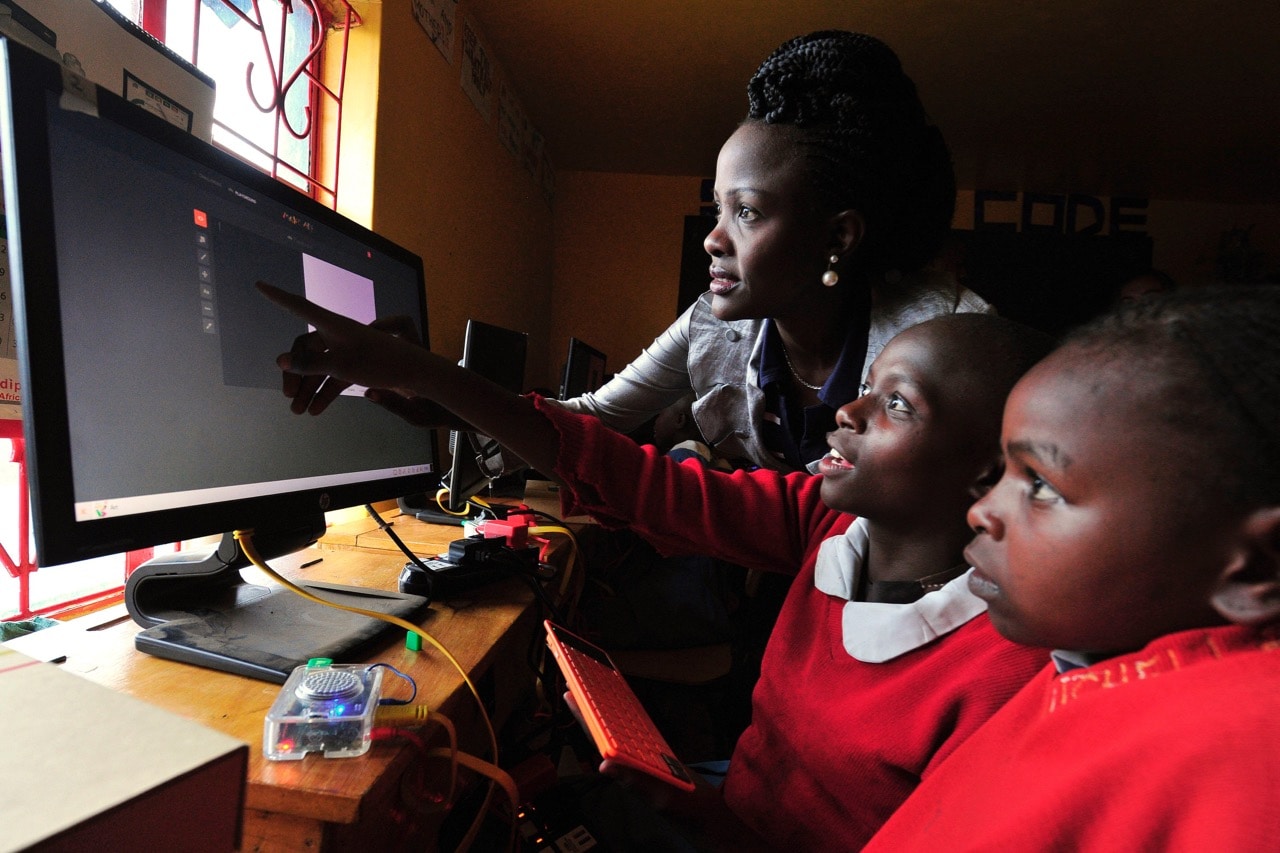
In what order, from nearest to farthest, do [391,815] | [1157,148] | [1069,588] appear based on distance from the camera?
1. [1069,588]
2. [391,815]
3. [1157,148]

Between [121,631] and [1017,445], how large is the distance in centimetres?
79

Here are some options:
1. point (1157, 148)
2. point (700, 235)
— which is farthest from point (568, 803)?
point (1157, 148)

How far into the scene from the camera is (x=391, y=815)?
0.62m

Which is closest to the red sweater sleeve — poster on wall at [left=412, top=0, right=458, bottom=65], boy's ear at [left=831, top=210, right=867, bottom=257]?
boy's ear at [left=831, top=210, right=867, bottom=257]

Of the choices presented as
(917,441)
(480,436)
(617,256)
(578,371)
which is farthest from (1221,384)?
(617,256)

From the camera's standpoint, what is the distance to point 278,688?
0.51 meters

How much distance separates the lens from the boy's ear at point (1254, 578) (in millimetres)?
319

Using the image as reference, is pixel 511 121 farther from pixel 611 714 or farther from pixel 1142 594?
pixel 1142 594

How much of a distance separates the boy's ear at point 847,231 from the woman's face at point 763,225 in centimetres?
2

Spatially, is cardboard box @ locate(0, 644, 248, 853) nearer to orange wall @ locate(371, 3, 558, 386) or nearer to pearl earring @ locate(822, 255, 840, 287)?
pearl earring @ locate(822, 255, 840, 287)

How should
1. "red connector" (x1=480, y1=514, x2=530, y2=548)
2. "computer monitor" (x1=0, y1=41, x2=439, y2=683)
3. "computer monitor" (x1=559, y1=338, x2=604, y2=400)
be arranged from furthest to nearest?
"computer monitor" (x1=559, y1=338, x2=604, y2=400), "red connector" (x1=480, y1=514, x2=530, y2=548), "computer monitor" (x1=0, y1=41, x2=439, y2=683)

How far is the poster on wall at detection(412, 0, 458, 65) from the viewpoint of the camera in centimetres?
181

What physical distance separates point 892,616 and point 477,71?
2340 millimetres

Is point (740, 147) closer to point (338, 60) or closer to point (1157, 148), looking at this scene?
point (338, 60)
